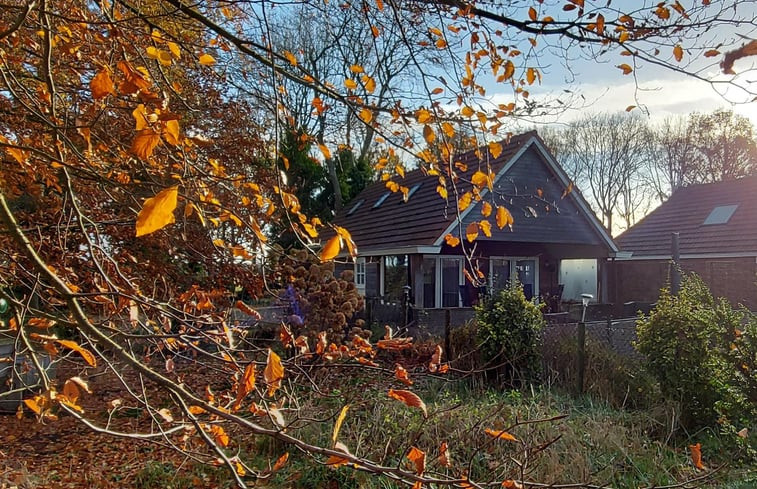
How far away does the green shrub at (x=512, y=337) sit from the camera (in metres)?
6.21

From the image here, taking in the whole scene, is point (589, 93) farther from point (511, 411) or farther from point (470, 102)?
point (511, 411)

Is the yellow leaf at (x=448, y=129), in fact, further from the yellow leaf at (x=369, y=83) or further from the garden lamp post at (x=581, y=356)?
the garden lamp post at (x=581, y=356)

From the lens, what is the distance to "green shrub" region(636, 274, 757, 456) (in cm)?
447

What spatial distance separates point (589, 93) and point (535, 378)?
3.78 meters

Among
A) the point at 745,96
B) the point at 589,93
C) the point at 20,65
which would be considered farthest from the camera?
the point at 20,65

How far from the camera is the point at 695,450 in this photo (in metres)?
2.25

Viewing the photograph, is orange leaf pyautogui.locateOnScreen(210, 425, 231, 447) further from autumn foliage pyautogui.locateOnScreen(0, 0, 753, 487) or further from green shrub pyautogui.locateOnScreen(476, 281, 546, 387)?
green shrub pyautogui.locateOnScreen(476, 281, 546, 387)

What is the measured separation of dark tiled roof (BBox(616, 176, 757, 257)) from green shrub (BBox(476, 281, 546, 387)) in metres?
12.7

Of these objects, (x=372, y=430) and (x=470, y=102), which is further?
(x=372, y=430)

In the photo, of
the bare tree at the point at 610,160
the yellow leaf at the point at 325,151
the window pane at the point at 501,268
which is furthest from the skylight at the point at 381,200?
the bare tree at the point at 610,160

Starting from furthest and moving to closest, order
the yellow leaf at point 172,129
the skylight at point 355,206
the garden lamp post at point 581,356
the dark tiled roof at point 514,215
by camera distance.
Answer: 1. the skylight at point 355,206
2. the dark tiled roof at point 514,215
3. the garden lamp post at point 581,356
4. the yellow leaf at point 172,129

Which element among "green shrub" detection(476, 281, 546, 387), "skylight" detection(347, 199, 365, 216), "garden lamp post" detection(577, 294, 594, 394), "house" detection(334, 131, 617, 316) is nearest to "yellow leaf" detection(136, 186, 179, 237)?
"green shrub" detection(476, 281, 546, 387)

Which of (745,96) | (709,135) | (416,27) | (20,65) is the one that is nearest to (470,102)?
(416,27)

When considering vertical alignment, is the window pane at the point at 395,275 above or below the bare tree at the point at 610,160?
below
